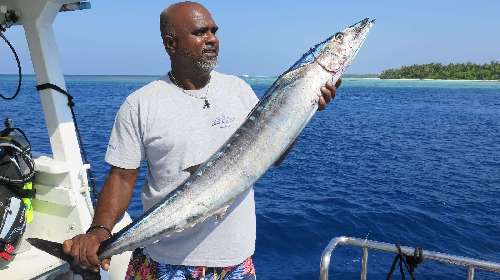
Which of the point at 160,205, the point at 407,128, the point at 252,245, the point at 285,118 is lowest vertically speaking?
the point at 407,128

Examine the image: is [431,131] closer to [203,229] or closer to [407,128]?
[407,128]

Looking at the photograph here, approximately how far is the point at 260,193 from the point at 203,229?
12.6 meters

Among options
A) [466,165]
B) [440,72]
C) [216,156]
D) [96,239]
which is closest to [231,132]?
[216,156]

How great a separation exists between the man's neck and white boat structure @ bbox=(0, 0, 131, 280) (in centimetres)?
282

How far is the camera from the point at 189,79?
306cm

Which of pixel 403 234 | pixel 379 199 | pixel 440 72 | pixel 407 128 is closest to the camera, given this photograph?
pixel 403 234

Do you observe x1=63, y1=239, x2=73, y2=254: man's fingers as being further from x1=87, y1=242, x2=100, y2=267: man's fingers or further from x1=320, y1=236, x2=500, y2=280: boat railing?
x1=320, y1=236, x2=500, y2=280: boat railing

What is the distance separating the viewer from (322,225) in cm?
1223

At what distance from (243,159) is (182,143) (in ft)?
1.42

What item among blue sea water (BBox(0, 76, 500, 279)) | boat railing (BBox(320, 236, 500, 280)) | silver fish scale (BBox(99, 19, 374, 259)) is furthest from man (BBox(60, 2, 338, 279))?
blue sea water (BBox(0, 76, 500, 279))

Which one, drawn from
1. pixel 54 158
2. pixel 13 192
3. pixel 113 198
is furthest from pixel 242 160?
pixel 54 158

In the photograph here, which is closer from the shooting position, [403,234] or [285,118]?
[285,118]

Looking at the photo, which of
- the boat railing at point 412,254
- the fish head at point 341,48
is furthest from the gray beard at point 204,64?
the boat railing at point 412,254

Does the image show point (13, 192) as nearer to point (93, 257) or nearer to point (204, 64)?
point (93, 257)
